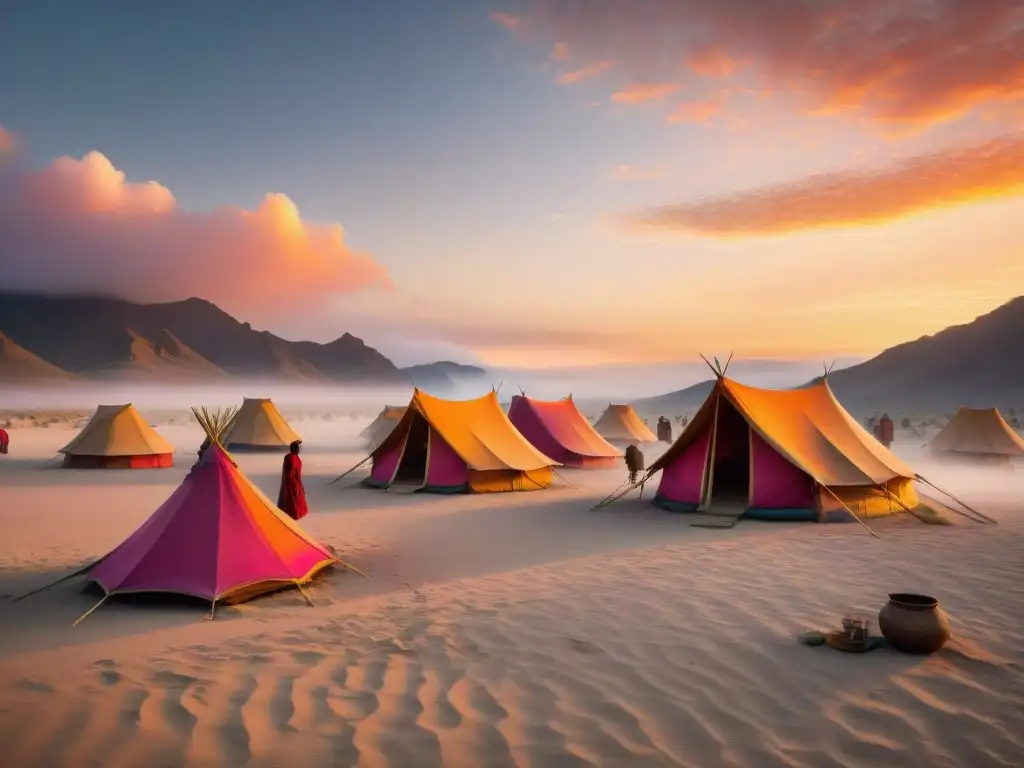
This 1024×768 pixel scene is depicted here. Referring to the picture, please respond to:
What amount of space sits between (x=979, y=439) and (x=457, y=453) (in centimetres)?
1962

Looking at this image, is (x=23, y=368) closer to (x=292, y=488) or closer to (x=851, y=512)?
(x=292, y=488)

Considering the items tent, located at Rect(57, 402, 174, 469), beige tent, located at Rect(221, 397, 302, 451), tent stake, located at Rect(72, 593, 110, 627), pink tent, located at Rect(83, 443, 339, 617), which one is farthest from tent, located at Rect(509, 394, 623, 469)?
tent stake, located at Rect(72, 593, 110, 627)

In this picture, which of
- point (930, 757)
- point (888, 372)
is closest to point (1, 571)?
point (930, 757)

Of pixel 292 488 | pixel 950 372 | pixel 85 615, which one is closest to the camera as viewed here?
pixel 85 615

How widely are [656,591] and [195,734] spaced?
16.1 ft

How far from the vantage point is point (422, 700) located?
5.14 metres

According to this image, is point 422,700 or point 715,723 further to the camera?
point 422,700

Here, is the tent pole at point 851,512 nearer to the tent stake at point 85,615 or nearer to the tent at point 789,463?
the tent at point 789,463

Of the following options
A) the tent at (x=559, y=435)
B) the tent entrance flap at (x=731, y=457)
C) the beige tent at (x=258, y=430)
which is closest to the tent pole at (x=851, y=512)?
the tent entrance flap at (x=731, y=457)

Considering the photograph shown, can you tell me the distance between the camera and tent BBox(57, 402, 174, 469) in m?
22.5

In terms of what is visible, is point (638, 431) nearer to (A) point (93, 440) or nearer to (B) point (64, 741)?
(A) point (93, 440)

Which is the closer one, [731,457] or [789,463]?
[789,463]

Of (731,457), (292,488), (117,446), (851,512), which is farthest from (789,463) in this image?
(117,446)

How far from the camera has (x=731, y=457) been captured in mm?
16234
